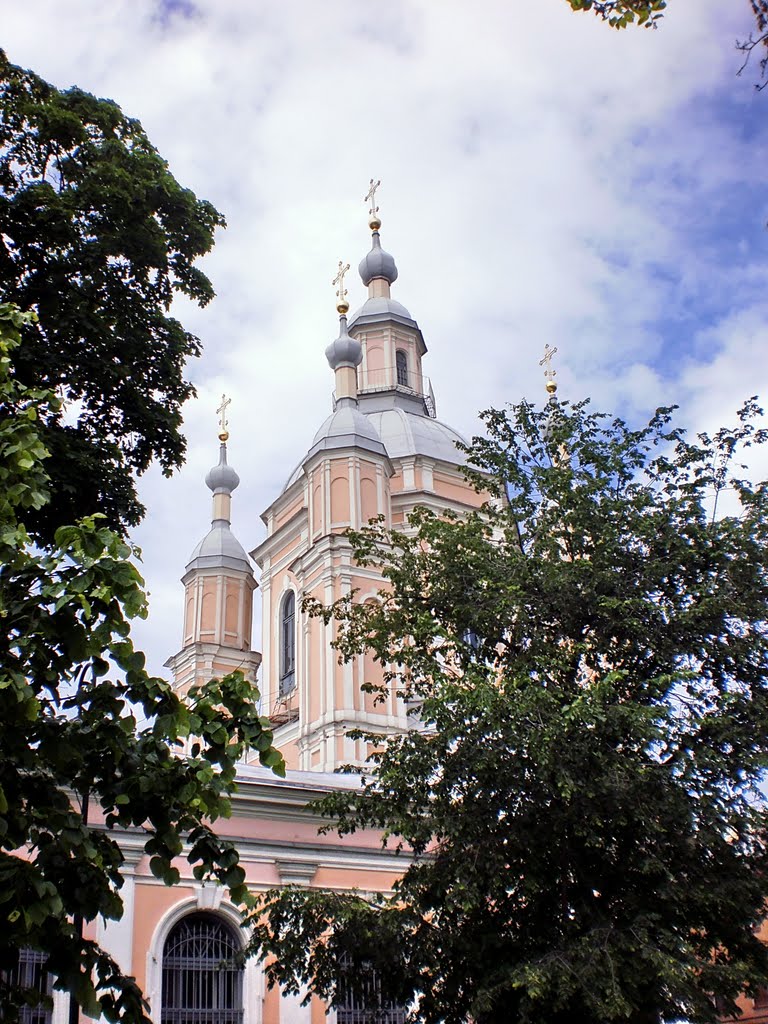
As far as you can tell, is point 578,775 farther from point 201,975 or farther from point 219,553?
point 219,553

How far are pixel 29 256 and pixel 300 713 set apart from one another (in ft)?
52.4

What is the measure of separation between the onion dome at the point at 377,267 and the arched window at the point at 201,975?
28.6 metres

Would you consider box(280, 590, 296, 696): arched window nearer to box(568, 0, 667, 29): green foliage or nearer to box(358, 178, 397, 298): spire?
box(358, 178, 397, 298): spire

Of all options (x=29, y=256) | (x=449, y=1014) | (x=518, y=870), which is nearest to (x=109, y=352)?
(x=29, y=256)

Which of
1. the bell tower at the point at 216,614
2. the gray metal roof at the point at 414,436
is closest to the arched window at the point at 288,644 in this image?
the bell tower at the point at 216,614

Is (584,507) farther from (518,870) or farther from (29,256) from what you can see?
(29,256)

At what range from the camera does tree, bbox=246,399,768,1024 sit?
10.5 m

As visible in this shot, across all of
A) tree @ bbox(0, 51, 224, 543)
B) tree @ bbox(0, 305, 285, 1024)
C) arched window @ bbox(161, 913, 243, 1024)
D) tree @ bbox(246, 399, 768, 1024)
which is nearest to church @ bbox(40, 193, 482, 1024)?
arched window @ bbox(161, 913, 243, 1024)

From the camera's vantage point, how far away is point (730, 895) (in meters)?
10.6

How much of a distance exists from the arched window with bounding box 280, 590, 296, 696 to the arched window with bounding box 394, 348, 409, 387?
392 inches

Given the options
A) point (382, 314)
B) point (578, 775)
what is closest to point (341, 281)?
point (382, 314)

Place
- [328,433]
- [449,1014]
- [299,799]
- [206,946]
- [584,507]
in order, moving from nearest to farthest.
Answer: [449,1014] < [584,507] < [206,946] < [299,799] < [328,433]

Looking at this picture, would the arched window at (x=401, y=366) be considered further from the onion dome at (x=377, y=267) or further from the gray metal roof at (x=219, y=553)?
the gray metal roof at (x=219, y=553)

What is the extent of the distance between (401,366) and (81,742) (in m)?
31.0
